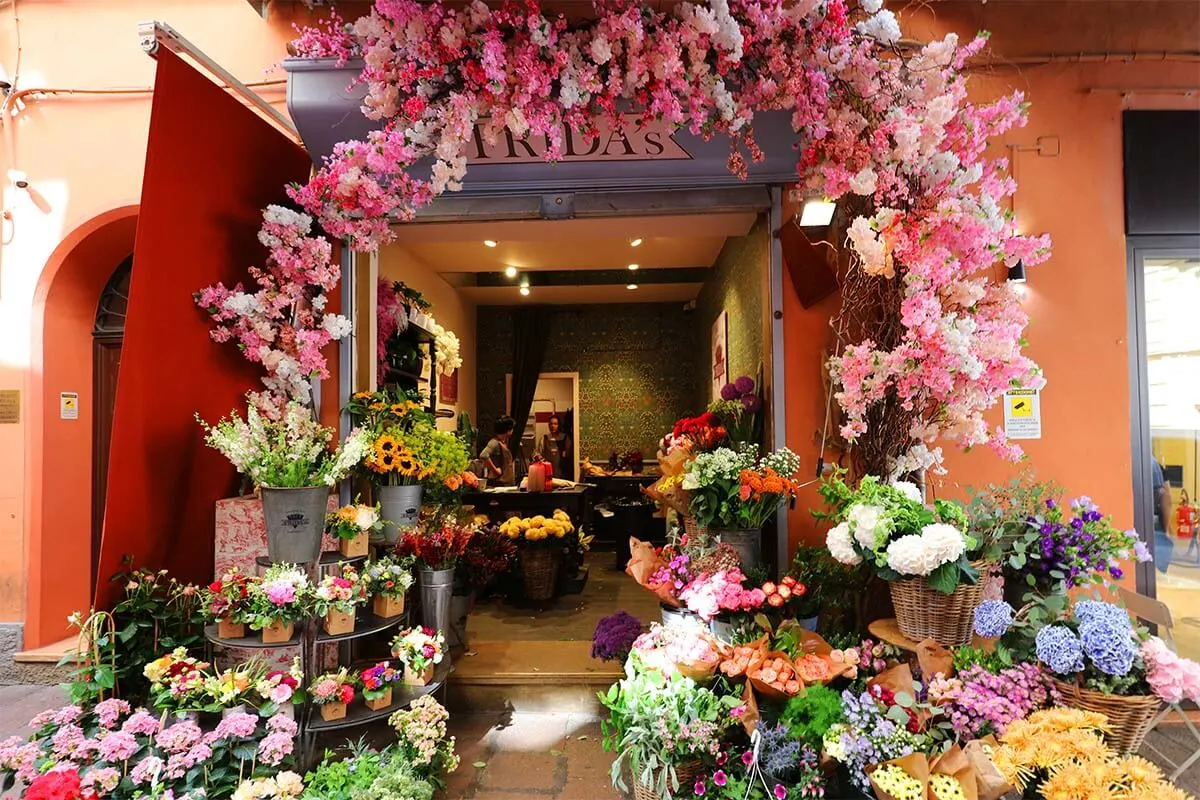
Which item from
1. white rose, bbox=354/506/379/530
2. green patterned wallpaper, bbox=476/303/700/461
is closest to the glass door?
white rose, bbox=354/506/379/530

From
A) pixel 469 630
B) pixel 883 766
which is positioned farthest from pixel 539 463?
pixel 883 766

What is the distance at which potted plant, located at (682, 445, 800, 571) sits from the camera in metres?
3.20

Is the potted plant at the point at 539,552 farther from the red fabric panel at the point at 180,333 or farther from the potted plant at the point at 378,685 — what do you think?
the red fabric panel at the point at 180,333

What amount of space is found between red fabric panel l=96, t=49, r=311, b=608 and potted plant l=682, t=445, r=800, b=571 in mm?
2599

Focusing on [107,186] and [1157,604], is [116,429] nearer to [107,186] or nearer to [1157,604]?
[107,186]

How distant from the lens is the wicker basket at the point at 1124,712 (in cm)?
205

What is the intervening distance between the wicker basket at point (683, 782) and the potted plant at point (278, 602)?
5.47 feet

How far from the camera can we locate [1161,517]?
12.3ft

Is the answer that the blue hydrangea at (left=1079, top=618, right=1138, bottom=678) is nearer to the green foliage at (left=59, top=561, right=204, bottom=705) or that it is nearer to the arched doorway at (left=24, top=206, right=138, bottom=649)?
the green foliage at (left=59, top=561, right=204, bottom=705)

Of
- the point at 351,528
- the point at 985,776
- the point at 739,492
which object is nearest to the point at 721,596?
the point at 739,492

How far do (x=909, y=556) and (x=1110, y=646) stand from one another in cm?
65

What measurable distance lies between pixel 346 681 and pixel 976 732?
266 cm

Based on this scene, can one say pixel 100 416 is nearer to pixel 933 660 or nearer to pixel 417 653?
pixel 417 653

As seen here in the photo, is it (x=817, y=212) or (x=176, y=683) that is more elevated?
(x=817, y=212)
